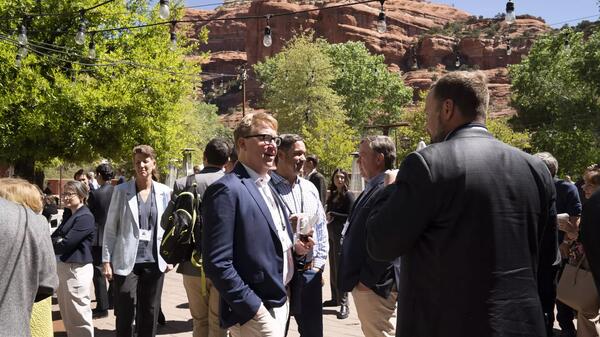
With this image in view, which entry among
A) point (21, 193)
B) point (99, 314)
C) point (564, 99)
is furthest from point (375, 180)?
point (564, 99)

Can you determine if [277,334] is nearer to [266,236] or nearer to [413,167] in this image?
[266,236]

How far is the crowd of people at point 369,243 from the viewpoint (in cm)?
244

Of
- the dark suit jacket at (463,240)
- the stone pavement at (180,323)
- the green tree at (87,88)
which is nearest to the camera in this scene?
the dark suit jacket at (463,240)

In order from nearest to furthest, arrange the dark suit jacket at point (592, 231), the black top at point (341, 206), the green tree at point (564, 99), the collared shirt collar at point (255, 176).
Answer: the dark suit jacket at point (592, 231) → the collared shirt collar at point (255, 176) → the black top at point (341, 206) → the green tree at point (564, 99)

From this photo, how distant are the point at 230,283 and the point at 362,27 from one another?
367 feet

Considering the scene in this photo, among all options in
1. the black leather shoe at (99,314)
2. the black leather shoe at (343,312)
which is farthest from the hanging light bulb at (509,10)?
the black leather shoe at (99,314)

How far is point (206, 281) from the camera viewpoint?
16.8 feet

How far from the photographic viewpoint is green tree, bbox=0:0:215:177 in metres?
17.8

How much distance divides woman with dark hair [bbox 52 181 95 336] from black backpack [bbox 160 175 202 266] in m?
1.38

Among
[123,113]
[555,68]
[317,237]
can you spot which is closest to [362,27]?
[555,68]

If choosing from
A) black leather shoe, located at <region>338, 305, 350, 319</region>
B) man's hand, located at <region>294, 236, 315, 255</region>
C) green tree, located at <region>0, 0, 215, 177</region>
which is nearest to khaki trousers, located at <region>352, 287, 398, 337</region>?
man's hand, located at <region>294, 236, 315, 255</region>

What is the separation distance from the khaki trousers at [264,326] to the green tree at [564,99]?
114 ft

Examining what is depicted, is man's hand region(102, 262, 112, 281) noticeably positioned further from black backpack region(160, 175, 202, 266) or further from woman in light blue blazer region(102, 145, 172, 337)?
black backpack region(160, 175, 202, 266)

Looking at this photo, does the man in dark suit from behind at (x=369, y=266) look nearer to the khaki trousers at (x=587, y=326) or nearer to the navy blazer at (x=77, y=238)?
the khaki trousers at (x=587, y=326)
